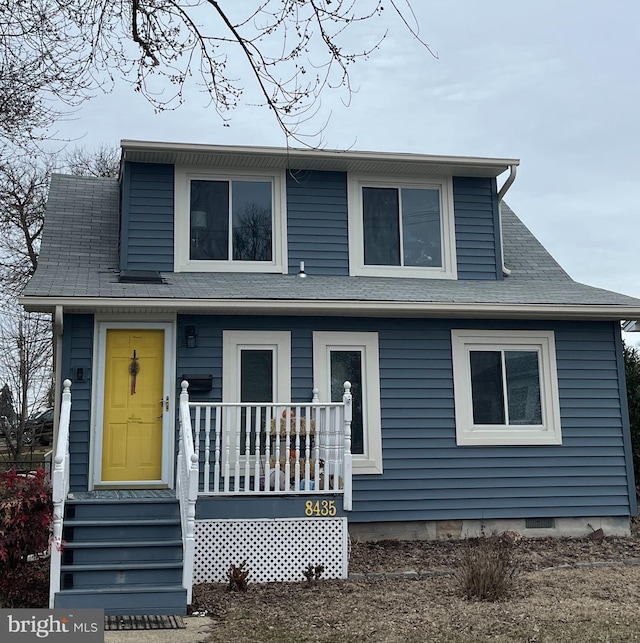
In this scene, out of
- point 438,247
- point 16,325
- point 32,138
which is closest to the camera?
point 32,138

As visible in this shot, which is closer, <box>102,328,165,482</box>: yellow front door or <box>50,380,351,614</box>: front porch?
<box>50,380,351,614</box>: front porch

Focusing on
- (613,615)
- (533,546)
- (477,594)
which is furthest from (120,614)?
(533,546)

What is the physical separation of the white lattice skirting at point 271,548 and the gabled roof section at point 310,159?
4849 mm

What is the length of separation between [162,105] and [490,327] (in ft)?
17.9

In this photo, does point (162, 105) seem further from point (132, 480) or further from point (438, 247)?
point (438, 247)

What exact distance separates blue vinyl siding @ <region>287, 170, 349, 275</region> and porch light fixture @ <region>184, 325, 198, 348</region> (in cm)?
182

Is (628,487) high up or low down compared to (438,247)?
down

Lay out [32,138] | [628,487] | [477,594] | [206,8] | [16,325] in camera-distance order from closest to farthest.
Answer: [206,8] → [477,594] → [32,138] → [628,487] → [16,325]

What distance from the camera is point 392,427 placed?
929 cm

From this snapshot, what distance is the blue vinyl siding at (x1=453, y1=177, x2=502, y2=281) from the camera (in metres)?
10.6

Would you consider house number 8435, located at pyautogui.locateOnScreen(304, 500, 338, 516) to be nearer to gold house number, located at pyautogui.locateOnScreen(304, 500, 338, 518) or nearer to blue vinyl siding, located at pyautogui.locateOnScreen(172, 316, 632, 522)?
gold house number, located at pyautogui.locateOnScreen(304, 500, 338, 518)

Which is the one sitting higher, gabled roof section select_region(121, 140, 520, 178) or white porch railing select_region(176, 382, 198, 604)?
gabled roof section select_region(121, 140, 520, 178)

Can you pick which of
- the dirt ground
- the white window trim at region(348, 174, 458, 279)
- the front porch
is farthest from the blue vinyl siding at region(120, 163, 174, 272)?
the dirt ground
